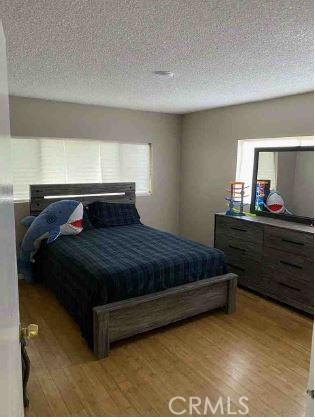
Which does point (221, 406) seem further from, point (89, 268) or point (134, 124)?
point (134, 124)

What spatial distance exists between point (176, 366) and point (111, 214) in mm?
2351

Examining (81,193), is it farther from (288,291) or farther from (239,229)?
(288,291)

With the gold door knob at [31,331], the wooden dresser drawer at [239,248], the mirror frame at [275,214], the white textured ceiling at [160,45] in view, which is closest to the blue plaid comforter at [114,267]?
the wooden dresser drawer at [239,248]

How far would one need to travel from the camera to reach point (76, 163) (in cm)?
428

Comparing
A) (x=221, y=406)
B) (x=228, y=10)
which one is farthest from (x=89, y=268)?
(x=228, y=10)

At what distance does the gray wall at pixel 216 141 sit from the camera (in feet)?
11.3

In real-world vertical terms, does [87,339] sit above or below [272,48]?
below

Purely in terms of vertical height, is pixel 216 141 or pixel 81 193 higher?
pixel 216 141

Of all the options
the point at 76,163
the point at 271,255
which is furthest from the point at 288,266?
the point at 76,163

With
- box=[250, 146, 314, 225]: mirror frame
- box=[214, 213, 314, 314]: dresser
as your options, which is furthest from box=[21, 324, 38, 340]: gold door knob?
box=[250, 146, 314, 225]: mirror frame

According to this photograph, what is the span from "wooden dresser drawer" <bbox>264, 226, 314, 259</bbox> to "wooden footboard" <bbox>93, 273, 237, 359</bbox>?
2.05ft

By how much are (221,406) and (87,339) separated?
1130mm

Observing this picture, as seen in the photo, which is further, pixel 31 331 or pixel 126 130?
pixel 126 130

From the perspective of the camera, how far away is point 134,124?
4566 millimetres
